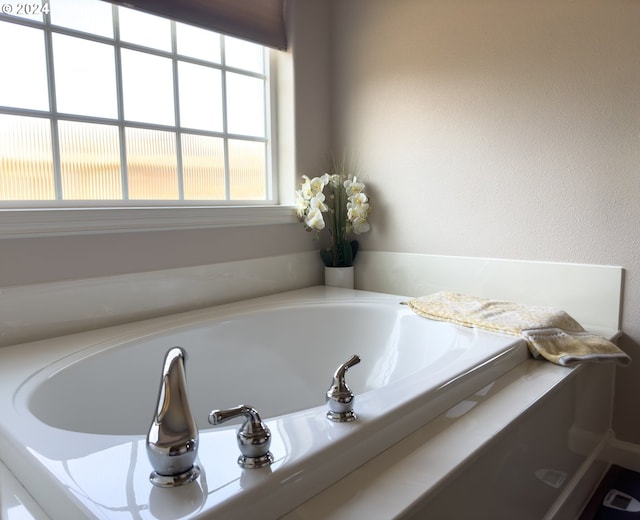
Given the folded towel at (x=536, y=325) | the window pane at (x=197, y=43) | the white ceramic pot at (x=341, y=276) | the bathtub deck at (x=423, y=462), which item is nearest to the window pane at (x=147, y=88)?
the window pane at (x=197, y=43)

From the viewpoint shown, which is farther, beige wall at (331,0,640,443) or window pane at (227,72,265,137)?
window pane at (227,72,265,137)

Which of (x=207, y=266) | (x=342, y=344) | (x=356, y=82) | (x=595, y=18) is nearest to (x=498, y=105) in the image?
(x=595, y=18)

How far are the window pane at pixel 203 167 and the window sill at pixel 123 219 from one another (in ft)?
0.53

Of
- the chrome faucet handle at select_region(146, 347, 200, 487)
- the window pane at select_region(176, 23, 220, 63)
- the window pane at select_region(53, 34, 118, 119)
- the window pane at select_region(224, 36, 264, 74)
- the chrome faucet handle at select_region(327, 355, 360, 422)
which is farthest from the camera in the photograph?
the window pane at select_region(224, 36, 264, 74)

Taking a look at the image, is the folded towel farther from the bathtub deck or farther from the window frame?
the window frame

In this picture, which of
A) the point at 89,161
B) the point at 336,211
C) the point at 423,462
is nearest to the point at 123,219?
the point at 89,161

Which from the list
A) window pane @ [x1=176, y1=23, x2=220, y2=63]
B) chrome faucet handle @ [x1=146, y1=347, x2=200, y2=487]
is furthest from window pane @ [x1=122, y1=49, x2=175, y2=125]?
chrome faucet handle @ [x1=146, y1=347, x2=200, y2=487]

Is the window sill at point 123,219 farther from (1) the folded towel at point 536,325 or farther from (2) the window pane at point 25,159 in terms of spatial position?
(1) the folded towel at point 536,325

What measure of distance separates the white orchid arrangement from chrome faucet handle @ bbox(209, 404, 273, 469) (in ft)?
4.58

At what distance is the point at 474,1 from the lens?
187 cm

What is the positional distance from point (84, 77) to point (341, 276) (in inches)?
52.1

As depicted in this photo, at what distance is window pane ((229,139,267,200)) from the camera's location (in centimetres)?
217

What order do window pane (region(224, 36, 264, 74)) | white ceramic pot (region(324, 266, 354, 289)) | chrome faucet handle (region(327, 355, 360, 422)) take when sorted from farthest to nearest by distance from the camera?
white ceramic pot (region(324, 266, 354, 289))
window pane (region(224, 36, 264, 74))
chrome faucet handle (region(327, 355, 360, 422))

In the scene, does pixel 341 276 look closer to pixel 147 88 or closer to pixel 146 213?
pixel 146 213
